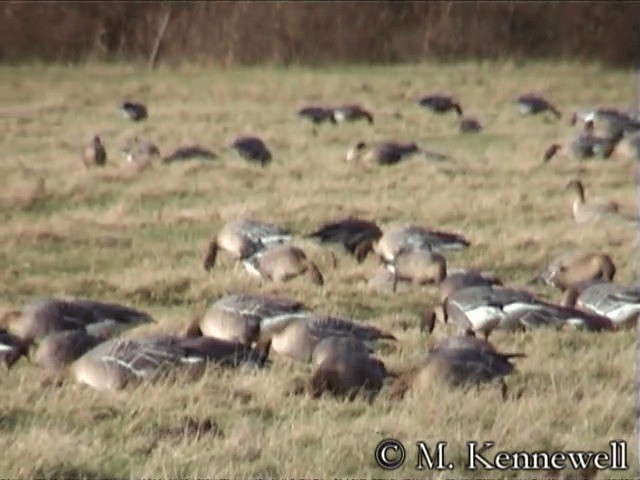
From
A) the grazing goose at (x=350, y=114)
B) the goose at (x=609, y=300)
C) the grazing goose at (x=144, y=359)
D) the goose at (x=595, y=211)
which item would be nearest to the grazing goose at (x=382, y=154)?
the goose at (x=595, y=211)

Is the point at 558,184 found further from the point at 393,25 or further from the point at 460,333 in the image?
the point at 393,25

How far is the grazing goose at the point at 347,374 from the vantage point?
522 cm

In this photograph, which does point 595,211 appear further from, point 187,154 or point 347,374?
point 347,374

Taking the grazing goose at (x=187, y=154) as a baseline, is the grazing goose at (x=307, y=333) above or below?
above

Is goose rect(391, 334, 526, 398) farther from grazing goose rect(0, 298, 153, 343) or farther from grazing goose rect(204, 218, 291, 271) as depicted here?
grazing goose rect(204, 218, 291, 271)

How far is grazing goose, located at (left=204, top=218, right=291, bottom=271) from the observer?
809 centimetres

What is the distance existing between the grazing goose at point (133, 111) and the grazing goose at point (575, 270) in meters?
8.32

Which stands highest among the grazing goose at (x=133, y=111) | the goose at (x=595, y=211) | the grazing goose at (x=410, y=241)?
the grazing goose at (x=410, y=241)

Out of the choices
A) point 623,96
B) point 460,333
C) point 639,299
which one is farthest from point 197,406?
point 623,96

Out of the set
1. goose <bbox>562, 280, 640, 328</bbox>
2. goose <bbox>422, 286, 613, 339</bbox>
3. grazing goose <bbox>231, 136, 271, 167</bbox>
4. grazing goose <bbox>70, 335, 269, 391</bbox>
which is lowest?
grazing goose <bbox>231, 136, 271, 167</bbox>

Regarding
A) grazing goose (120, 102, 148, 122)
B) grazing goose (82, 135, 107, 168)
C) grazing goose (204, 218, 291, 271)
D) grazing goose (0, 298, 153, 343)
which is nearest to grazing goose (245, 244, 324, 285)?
grazing goose (204, 218, 291, 271)

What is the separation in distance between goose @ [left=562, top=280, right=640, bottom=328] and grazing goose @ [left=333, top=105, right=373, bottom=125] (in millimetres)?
8738

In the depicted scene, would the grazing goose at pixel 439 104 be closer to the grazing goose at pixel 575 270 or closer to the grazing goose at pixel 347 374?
the grazing goose at pixel 575 270

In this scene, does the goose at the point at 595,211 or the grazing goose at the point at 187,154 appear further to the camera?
the grazing goose at the point at 187,154
